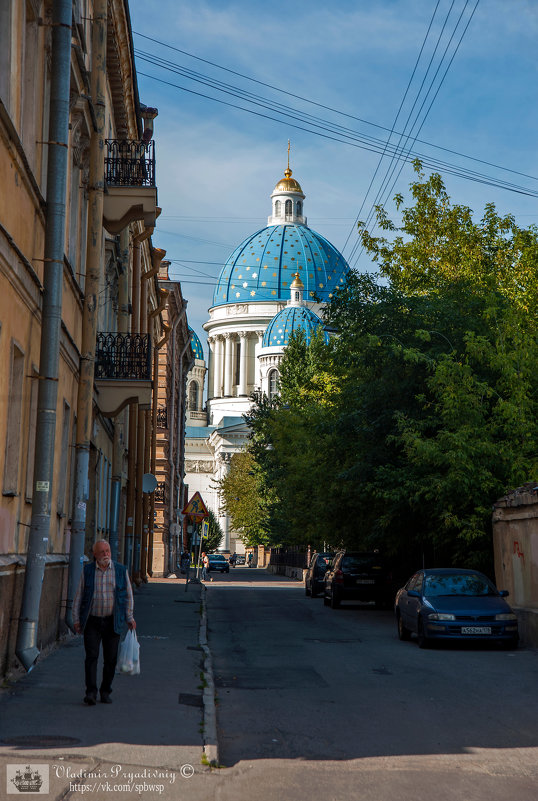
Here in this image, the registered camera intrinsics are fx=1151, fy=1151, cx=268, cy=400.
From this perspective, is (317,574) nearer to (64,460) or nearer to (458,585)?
(458,585)

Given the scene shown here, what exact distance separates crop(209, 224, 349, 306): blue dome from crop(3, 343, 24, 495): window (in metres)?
116

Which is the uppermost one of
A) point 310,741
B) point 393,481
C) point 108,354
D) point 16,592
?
point 108,354

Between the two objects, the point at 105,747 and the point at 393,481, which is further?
the point at 393,481

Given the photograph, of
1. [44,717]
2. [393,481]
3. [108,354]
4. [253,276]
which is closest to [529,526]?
[393,481]

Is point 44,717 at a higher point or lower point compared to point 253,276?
lower

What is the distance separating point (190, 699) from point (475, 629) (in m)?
7.85

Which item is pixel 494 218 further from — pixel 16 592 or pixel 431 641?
pixel 16 592

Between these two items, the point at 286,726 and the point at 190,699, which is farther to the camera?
the point at 190,699

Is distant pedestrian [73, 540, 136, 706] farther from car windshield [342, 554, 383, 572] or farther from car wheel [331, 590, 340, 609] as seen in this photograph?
car wheel [331, 590, 340, 609]

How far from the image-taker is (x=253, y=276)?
135m

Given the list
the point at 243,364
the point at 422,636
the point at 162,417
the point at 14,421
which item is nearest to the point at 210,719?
the point at 14,421

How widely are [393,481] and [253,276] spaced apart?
11191cm

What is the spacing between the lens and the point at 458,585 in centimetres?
1895

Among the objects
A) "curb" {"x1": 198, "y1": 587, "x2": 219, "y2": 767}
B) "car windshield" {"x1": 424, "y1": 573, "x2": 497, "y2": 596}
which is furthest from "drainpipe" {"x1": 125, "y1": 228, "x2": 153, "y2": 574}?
"curb" {"x1": 198, "y1": 587, "x2": 219, "y2": 767}
